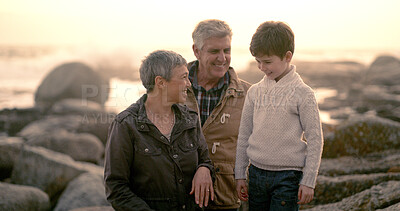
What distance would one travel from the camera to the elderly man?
10.6 ft

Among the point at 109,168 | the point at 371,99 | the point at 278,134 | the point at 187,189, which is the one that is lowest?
the point at 371,99

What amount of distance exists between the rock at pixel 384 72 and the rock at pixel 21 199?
21.1 metres

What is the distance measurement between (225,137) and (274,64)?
864 millimetres

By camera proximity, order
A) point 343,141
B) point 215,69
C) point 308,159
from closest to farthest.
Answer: point 308,159 < point 215,69 < point 343,141

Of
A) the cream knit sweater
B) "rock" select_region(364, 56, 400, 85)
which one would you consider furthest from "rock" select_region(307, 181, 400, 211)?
"rock" select_region(364, 56, 400, 85)

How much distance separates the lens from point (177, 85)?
8.88 ft

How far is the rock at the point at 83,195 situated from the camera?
5.11m

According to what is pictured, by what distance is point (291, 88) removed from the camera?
277cm

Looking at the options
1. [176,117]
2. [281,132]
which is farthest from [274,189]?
[176,117]

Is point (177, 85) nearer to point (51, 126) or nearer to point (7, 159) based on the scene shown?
point (7, 159)

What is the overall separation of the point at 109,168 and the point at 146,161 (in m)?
0.25

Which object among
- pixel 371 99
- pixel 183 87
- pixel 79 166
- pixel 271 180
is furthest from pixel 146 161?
A: pixel 371 99

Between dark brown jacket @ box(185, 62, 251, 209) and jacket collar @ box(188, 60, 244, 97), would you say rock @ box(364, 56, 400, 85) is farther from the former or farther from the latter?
dark brown jacket @ box(185, 62, 251, 209)

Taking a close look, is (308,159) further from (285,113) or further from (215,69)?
(215,69)
